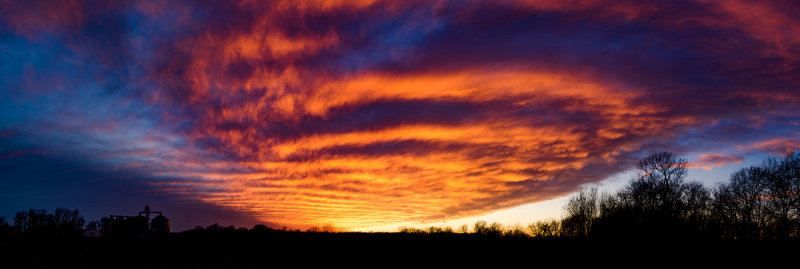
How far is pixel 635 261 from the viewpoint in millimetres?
19594

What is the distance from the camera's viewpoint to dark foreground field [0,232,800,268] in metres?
17.6

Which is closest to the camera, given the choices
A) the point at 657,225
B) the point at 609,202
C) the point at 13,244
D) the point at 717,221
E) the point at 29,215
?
the point at 13,244

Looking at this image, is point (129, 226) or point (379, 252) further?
point (129, 226)

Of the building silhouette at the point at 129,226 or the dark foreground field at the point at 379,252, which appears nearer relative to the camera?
the dark foreground field at the point at 379,252

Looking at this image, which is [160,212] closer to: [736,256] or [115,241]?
[115,241]

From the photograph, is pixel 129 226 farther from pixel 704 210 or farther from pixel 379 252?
pixel 704 210

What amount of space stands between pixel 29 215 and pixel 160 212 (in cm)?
11555

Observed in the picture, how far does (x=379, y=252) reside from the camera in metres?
23.0

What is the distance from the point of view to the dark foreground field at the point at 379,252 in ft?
57.8

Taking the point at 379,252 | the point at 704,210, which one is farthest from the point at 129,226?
the point at 704,210

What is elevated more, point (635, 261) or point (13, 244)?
point (13, 244)

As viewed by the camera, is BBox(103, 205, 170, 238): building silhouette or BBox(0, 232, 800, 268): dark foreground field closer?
BBox(0, 232, 800, 268): dark foreground field

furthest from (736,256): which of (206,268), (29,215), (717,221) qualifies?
(29,215)

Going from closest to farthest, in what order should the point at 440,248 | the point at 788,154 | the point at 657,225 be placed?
the point at 440,248, the point at 788,154, the point at 657,225
